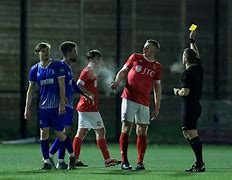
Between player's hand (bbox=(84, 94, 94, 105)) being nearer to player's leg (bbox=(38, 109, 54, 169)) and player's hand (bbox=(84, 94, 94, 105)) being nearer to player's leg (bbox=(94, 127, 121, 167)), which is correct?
player's leg (bbox=(94, 127, 121, 167))

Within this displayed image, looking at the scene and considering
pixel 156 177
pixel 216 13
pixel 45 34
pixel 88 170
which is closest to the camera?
pixel 156 177

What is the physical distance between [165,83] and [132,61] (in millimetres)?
10083

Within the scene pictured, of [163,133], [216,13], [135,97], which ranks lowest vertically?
[163,133]

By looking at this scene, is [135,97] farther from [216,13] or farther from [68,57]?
[216,13]

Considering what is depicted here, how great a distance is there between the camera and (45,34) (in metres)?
20.3

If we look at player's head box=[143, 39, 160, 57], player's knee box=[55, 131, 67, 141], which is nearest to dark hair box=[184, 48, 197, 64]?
player's head box=[143, 39, 160, 57]

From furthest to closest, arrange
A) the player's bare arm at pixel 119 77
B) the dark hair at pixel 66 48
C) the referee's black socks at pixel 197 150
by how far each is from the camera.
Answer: the dark hair at pixel 66 48, the player's bare arm at pixel 119 77, the referee's black socks at pixel 197 150

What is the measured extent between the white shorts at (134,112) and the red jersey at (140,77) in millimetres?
52

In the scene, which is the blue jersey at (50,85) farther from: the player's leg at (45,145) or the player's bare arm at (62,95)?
the player's leg at (45,145)

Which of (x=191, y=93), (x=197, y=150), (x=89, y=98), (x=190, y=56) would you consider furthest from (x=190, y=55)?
(x=89, y=98)

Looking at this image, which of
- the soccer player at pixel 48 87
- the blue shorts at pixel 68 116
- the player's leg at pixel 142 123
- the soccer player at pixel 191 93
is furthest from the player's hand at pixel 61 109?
the soccer player at pixel 191 93

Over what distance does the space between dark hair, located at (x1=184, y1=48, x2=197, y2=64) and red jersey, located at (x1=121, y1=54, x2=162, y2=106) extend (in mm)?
562

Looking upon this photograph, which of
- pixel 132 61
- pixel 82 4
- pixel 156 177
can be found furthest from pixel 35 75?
pixel 82 4

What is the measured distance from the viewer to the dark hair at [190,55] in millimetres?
9898
